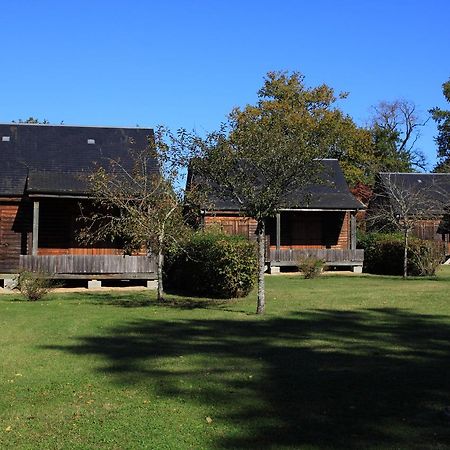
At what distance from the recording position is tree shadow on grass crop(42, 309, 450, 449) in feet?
18.3

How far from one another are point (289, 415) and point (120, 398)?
1.90 meters

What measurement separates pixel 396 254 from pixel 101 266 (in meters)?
13.2

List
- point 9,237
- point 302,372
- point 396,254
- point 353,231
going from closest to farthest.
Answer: point 302,372 < point 9,237 < point 396,254 < point 353,231

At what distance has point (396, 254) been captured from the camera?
26797 millimetres

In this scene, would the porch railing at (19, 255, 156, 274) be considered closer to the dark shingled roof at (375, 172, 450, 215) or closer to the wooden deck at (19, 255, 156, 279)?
the wooden deck at (19, 255, 156, 279)

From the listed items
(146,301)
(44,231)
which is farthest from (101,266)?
(44,231)

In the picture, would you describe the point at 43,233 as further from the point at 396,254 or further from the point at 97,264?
the point at 396,254

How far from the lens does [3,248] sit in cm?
2312

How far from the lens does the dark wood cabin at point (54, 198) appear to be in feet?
66.9

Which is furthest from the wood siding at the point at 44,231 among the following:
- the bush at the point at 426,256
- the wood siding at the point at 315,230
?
the bush at the point at 426,256

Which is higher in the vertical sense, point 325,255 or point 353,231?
point 353,231

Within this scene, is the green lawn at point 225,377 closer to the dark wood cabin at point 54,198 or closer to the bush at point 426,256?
the dark wood cabin at point 54,198

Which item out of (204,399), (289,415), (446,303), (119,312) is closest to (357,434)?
(289,415)

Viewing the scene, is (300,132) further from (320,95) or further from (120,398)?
(320,95)
